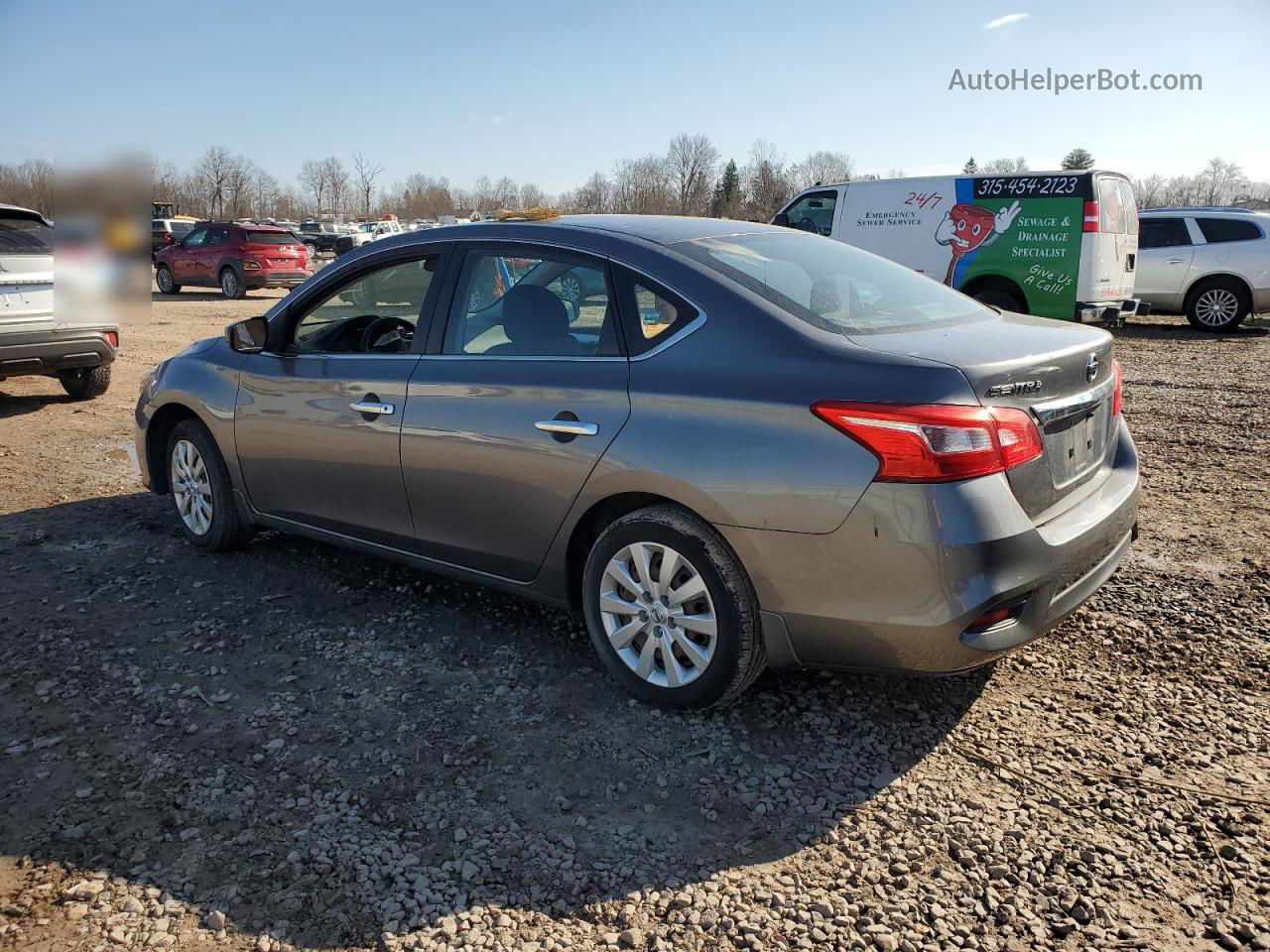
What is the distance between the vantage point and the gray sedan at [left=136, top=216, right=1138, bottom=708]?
280 cm

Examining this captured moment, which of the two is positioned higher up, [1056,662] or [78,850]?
[1056,662]

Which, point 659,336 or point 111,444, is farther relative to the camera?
point 111,444

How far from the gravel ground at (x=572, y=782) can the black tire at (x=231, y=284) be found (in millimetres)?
18306

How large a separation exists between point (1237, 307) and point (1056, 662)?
13.7 metres

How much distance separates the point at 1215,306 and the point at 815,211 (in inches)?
249

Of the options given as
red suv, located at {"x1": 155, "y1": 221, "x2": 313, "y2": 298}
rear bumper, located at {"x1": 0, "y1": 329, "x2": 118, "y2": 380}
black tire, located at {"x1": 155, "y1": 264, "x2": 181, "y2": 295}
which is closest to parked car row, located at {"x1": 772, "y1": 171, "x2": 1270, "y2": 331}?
rear bumper, located at {"x1": 0, "y1": 329, "x2": 118, "y2": 380}

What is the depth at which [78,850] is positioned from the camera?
268 cm

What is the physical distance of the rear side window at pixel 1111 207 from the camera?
12.4m

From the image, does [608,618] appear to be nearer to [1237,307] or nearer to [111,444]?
[111,444]

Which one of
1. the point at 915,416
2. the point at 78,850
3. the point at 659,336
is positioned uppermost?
the point at 659,336

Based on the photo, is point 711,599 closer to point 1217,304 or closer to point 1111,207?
point 1111,207

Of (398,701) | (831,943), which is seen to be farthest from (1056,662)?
(398,701)

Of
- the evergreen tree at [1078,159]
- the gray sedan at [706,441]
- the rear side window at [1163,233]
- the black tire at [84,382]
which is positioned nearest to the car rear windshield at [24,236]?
the black tire at [84,382]

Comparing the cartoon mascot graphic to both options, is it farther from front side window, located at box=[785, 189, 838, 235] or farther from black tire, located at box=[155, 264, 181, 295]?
black tire, located at box=[155, 264, 181, 295]
